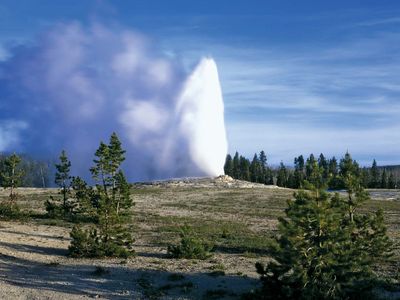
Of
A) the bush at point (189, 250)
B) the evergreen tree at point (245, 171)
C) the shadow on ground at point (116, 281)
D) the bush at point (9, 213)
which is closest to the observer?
the shadow on ground at point (116, 281)

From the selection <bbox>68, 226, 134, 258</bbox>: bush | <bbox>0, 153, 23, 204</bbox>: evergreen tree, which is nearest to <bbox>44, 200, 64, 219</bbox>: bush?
<bbox>0, 153, 23, 204</bbox>: evergreen tree

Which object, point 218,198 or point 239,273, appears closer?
point 239,273

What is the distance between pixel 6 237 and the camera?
37.7m

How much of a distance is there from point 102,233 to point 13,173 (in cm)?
2827

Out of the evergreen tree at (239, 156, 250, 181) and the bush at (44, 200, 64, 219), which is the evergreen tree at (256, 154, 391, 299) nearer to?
the bush at (44, 200, 64, 219)

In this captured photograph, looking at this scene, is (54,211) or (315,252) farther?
(54,211)

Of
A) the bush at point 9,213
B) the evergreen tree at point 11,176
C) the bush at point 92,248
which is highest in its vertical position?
the evergreen tree at point 11,176

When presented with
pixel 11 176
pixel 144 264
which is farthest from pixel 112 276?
pixel 11 176

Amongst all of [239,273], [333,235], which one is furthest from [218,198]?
[333,235]

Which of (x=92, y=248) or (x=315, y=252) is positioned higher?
(x=315, y=252)

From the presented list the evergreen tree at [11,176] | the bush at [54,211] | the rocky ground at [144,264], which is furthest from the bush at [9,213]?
the evergreen tree at [11,176]

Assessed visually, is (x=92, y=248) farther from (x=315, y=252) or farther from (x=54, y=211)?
(x=54, y=211)

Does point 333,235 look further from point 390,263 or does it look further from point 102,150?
point 102,150

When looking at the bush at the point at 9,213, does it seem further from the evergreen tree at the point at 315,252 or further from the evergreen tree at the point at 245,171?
the evergreen tree at the point at 245,171
